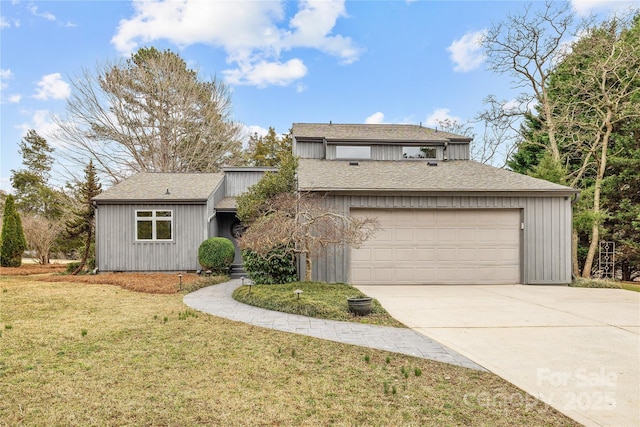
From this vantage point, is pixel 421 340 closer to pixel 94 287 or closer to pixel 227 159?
pixel 94 287

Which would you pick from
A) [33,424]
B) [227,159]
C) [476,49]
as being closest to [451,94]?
[476,49]

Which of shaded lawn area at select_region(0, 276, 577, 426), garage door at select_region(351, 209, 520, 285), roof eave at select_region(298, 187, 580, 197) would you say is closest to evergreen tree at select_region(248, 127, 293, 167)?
roof eave at select_region(298, 187, 580, 197)

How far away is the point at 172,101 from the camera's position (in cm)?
2019

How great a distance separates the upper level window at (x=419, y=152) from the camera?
45.4 feet

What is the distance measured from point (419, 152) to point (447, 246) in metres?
5.27

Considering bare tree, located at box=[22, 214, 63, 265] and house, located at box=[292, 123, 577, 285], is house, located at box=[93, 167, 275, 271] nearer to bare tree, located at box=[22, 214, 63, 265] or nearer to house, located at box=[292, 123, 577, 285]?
house, located at box=[292, 123, 577, 285]

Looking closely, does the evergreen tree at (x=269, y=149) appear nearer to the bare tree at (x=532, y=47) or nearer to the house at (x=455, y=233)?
the bare tree at (x=532, y=47)

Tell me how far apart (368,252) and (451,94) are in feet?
44.1

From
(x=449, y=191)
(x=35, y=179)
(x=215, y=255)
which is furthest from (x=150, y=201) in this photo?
(x=35, y=179)

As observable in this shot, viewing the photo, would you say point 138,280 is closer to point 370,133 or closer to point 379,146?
point 379,146

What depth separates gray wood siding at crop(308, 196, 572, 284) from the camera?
32.4 feet

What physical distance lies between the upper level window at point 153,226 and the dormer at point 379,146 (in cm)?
570

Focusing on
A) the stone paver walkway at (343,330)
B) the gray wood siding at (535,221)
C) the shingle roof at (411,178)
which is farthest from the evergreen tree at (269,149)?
the stone paver walkway at (343,330)

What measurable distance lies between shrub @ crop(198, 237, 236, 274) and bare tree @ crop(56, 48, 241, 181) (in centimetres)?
1102
